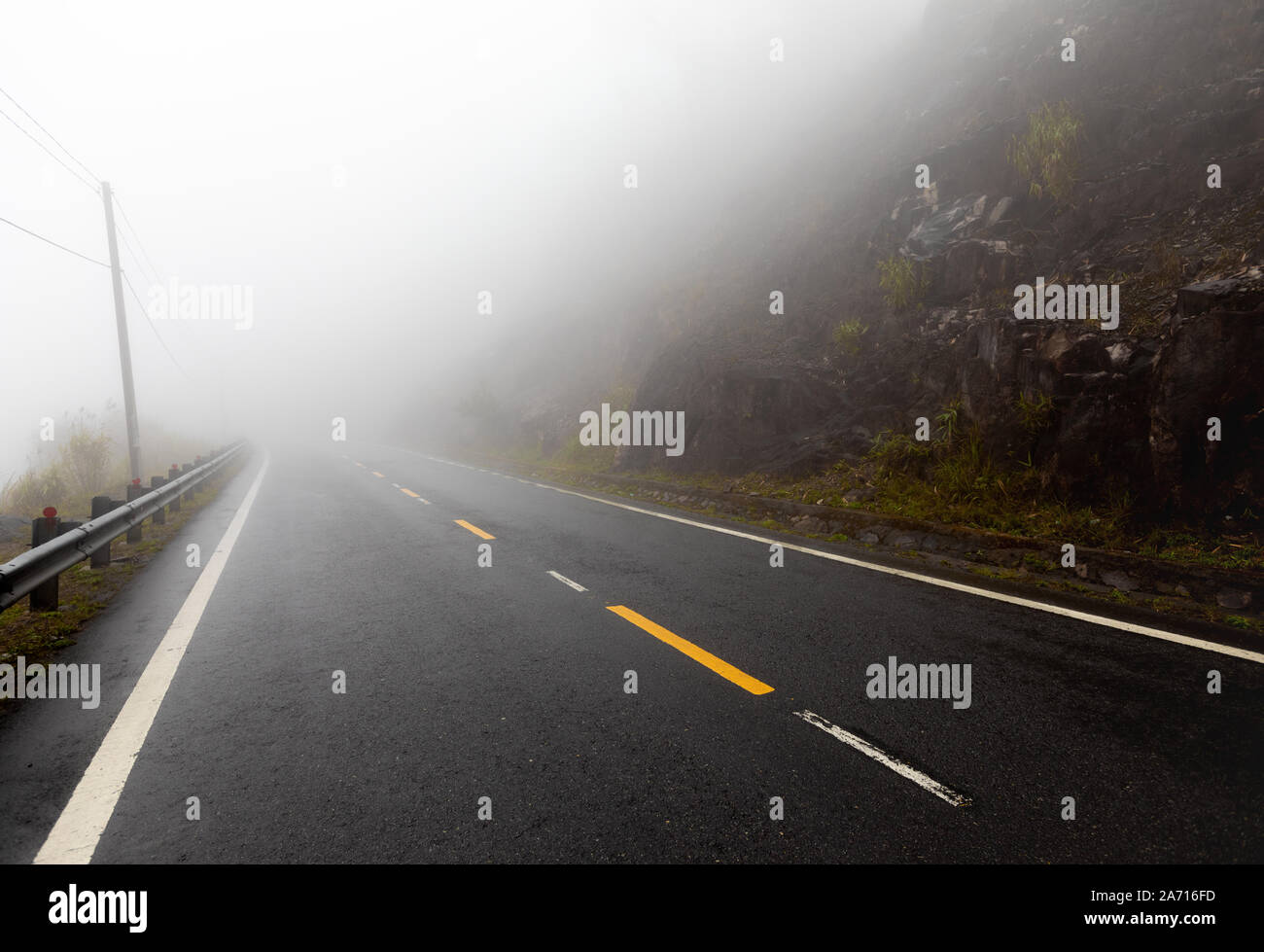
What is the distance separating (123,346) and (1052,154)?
69.8ft

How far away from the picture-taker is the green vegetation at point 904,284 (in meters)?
11.4

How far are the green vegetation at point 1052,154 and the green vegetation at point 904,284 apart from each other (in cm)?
215

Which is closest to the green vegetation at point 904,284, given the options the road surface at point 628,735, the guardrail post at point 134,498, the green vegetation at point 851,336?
the green vegetation at point 851,336

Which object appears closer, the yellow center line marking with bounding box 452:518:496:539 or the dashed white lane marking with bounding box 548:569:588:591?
the dashed white lane marking with bounding box 548:569:588:591

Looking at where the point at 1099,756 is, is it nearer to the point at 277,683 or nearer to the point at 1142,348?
the point at 277,683

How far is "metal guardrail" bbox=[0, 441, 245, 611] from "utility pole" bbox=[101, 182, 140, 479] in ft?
24.5

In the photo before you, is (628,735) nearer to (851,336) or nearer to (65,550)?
(65,550)

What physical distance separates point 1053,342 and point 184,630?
9867 mm

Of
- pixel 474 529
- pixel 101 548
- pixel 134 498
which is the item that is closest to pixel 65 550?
pixel 101 548

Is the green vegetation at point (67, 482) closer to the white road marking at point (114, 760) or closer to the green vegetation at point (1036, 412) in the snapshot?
the white road marking at point (114, 760)

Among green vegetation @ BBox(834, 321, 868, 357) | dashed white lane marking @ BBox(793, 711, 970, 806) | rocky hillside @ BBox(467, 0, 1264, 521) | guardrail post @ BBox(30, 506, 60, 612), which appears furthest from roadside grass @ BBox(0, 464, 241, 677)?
green vegetation @ BBox(834, 321, 868, 357)

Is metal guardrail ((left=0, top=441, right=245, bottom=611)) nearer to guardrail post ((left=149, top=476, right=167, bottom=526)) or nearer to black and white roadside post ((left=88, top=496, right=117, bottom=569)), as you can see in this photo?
black and white roadside post ((left=88, top=496, right=117, bottom=569))

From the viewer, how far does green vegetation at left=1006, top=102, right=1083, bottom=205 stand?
396 inches

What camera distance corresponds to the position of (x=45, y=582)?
5.15 meters
